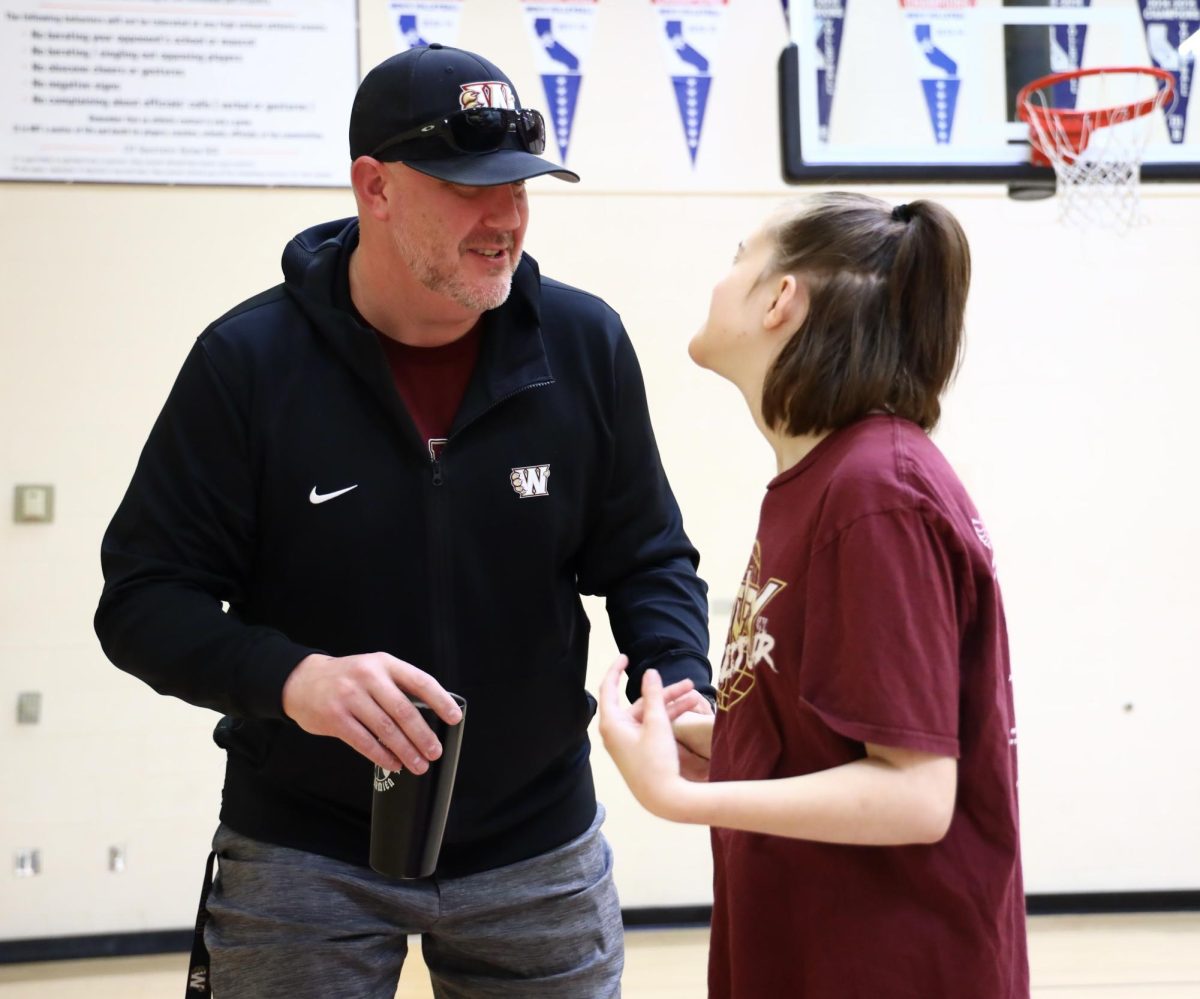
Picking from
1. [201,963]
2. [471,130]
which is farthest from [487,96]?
[201,963]

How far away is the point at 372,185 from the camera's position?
1.79 m

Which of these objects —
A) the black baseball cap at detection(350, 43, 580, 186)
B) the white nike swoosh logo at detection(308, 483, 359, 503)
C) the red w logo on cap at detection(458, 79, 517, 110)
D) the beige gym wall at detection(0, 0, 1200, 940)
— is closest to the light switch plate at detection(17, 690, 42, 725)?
the beige gym wall at detection(0, 0, 1200, 940)

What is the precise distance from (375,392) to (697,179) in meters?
2.83

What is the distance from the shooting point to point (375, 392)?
5.66 feet

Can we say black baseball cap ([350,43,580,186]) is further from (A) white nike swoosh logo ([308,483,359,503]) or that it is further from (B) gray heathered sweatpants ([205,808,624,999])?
(B) gray heathered sweatpants ([205,808,624,999])

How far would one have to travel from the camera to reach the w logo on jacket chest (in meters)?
1.75

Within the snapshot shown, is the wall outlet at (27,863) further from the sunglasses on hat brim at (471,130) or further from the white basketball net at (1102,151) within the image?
the white basketball net at (1102,151)

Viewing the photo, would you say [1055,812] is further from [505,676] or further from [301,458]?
[301,458]

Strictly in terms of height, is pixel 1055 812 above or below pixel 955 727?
below

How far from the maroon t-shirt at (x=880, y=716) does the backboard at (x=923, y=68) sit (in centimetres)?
321

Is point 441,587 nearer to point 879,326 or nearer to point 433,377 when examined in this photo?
point 433,377

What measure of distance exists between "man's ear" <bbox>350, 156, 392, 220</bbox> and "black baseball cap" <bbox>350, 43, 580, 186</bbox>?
0.02 m

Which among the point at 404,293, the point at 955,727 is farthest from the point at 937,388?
the point at 404,293

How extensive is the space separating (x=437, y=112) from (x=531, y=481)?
52 centimetres
